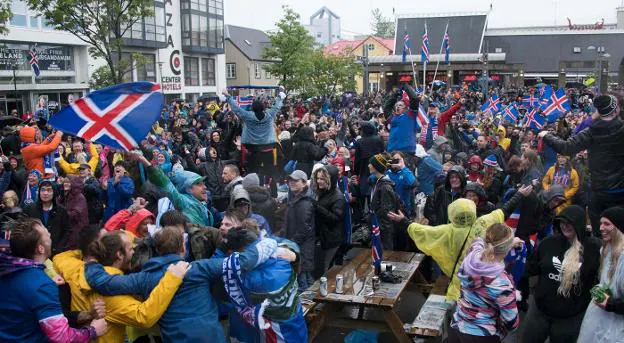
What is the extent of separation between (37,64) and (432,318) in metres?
27.4

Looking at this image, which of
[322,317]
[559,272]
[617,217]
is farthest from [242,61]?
[617,217]

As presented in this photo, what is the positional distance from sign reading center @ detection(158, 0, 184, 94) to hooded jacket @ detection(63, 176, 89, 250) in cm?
3642

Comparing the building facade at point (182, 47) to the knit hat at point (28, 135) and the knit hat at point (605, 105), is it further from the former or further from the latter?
the knit hat at point (605, 105)

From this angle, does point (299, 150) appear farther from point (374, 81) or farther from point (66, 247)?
point (374, 81)

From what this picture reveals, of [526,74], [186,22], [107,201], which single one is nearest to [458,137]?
[107,201]

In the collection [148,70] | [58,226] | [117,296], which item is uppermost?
[148,70]

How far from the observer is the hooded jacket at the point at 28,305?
3.45 meters

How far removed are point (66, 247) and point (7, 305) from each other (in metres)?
3.64

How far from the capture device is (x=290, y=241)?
4734 mm

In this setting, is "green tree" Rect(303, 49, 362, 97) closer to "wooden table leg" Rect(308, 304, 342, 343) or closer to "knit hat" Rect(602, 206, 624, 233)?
"wooden table leg" Rect(308, 304, 342, 343)

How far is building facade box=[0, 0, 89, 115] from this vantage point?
28.9 metres

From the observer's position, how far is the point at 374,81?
66125 mm

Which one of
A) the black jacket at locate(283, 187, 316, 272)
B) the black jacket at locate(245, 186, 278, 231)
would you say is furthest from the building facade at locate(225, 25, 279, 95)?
the black jacket at locate(283, 187, 316, 272)

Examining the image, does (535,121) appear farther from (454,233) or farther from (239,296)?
(239,296)
